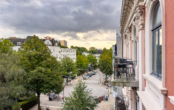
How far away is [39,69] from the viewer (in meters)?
14.1

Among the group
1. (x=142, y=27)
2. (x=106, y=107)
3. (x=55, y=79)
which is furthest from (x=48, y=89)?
(x=142, y=27)

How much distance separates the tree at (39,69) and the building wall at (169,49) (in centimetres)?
1384

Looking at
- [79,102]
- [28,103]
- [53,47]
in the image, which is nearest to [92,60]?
[53,47]

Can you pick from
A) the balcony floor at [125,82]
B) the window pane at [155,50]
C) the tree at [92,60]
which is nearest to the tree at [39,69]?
the balcony floor at [125,82]

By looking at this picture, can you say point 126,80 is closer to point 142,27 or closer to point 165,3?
point 142,27

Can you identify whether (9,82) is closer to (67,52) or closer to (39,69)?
(39,69)

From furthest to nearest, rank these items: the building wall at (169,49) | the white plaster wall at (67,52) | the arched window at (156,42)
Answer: the white plaster wall at (67,52)
the arched window at (156,42)
the building wall at (169,49)

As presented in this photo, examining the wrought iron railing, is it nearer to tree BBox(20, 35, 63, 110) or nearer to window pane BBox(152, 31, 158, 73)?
window pane BBox(152, 31, 158, 73)

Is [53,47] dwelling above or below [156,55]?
above

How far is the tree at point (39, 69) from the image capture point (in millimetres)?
14228

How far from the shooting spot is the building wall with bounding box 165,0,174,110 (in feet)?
7.93

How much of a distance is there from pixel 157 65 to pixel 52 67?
14.5m

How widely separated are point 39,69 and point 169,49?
1429 centimetres

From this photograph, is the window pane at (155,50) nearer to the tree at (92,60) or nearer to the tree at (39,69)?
the tree at (39,69)
